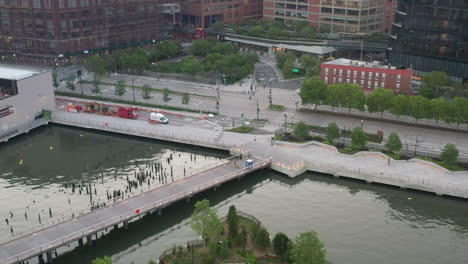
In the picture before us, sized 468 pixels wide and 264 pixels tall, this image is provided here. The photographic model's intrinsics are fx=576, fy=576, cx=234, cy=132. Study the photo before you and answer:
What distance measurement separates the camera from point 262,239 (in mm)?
70188

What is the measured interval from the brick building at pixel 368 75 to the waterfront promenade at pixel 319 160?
3301 cm

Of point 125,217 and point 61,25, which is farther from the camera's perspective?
point 61,25

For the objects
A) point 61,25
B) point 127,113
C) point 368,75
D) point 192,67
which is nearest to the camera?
point 127,113

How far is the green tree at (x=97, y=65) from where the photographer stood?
487 feet

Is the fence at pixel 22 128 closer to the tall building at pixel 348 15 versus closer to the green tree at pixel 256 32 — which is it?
the green tree at pixel 256 32

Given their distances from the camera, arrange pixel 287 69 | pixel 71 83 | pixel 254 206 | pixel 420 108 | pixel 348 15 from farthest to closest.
Answer: pixel 348 15 < pixel 287 69 < pixel 71 83 < pixel 420 108 < pixel 254 206

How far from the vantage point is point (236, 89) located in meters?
142

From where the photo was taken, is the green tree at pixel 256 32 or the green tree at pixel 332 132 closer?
the green tree at pixel 332 132

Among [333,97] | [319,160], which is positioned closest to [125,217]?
[319,160]

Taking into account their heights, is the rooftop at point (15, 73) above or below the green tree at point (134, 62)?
above

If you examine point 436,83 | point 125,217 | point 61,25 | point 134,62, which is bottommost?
point 125,217

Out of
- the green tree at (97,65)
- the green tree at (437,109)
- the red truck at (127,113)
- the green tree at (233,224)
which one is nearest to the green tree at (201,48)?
the green tree at (97,65)

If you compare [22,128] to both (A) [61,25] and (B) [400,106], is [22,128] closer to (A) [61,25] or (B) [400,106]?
(A) [61,25]

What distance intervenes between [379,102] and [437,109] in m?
11.2
